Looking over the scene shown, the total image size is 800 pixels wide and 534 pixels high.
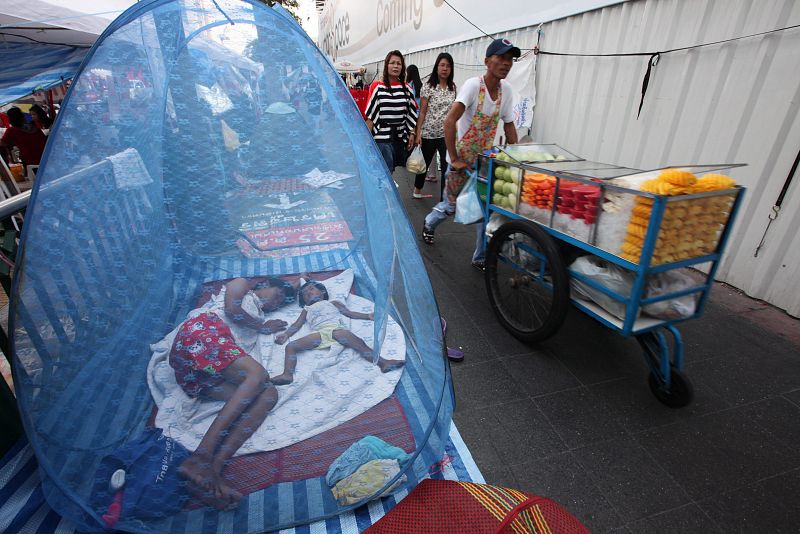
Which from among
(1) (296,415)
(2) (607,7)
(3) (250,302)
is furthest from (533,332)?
(2) (607,7)

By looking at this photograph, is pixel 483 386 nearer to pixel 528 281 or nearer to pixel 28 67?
pixel 528 281

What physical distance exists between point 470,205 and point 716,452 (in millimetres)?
1890

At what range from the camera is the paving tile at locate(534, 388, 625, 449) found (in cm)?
178

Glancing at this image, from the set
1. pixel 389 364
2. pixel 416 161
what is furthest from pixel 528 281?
pixel 416 161

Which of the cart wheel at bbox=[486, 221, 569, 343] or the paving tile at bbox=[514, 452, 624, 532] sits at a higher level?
the cart wheel at bbox=[486, 221, 569, 343]

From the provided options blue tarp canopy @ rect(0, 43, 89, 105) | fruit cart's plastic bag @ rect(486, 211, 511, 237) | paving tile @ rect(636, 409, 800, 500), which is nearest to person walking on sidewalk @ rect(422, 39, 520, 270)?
fruit cart's plastic bag @ rect(486, 211, 511, 237)

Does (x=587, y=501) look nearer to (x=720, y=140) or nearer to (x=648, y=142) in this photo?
(x=720, y=140)

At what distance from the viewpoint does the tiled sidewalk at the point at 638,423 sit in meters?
1.50

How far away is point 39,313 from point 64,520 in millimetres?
726

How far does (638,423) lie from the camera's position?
1844mm

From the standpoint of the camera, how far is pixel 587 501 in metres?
1.51

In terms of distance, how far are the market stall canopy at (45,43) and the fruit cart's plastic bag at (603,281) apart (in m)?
3.37

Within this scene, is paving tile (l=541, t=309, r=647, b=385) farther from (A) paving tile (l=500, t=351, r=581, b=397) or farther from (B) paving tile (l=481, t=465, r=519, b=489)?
(B) paving tile (l=481, t=465, r=519, b=489)

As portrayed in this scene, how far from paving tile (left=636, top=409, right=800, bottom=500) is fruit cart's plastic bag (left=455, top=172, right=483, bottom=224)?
1618 millimetres
